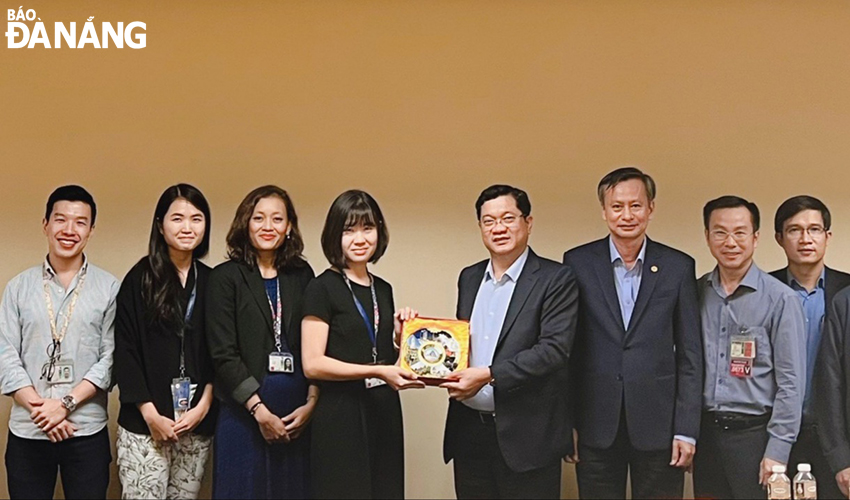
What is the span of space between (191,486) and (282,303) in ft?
2.83

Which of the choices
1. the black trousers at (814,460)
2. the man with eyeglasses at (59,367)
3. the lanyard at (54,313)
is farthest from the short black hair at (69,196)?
the black trousers at (814,460)

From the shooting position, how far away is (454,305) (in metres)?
4.47

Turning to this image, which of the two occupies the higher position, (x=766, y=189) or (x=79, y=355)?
(x=766, y=189)

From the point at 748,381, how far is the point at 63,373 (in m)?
2.90

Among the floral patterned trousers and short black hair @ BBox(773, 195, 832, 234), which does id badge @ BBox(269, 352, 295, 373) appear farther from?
short black hair @ BBox(773, 195, 832, 234)

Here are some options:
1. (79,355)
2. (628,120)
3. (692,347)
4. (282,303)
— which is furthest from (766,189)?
(79,355)

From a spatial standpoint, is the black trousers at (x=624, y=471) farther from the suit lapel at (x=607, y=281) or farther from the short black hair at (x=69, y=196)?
the short black hair at (x=69, y=196)

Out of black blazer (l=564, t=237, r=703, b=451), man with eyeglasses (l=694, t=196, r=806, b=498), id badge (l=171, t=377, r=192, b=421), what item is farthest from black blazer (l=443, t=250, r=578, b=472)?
id badge (l=171, t=377, r=192, b=421)

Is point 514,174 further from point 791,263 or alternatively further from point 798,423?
point 798,423

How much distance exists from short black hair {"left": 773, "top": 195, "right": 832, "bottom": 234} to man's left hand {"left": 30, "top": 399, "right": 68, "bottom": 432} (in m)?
3.31

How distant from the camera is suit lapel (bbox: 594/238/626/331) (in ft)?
12.7

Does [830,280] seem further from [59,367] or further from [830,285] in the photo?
[59,367]

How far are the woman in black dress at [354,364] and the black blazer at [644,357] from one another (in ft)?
2.51

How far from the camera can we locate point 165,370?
3.88 m
